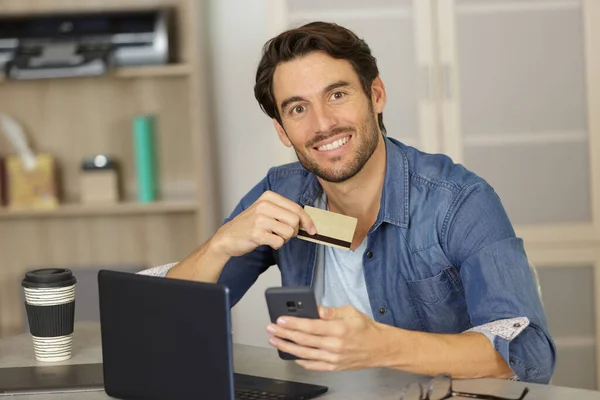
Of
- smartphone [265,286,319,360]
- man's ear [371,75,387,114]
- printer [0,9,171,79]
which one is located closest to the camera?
smartphone [265,286,319,360]

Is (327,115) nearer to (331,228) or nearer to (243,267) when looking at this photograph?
(331,228)

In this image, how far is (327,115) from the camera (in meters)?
2.12

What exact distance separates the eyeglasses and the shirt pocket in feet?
1.39

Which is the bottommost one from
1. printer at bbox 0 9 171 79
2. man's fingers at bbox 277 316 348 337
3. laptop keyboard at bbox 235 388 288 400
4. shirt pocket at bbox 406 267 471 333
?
laptop keyboard at bbox 235 388 288 400

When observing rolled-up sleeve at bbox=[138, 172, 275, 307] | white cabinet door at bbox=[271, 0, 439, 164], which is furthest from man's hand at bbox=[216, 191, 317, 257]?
white cabinet door at bbox=[271, 0, 439, 164]

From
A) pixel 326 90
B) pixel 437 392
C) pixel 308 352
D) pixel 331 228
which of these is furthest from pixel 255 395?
pixel 326 90

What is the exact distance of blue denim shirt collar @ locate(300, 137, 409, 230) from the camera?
2.06 metres

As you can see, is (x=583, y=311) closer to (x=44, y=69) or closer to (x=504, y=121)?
(x=504, y=121)

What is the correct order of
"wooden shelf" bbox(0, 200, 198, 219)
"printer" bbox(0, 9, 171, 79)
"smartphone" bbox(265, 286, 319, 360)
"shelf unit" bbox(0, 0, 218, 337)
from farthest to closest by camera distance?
"shelf unit" bbox(0, 0, 218, 337)
"wooden shelf" bbox(0, 200, 198, 219)
"printer" bbox(0, 9, 171, 79)
"smartphone" bbox(265, 286, 319, 360)

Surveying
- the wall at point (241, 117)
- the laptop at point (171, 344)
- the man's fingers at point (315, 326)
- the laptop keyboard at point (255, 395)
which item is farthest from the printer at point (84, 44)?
the man's fingers at point (315, 326)

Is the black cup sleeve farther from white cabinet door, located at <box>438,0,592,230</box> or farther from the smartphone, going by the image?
white cabinet door, located at <box>438,0,592,230</box>

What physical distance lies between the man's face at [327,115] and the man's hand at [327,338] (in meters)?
0.63

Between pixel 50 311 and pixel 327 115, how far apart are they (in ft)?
2.38

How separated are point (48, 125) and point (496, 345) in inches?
96.1
